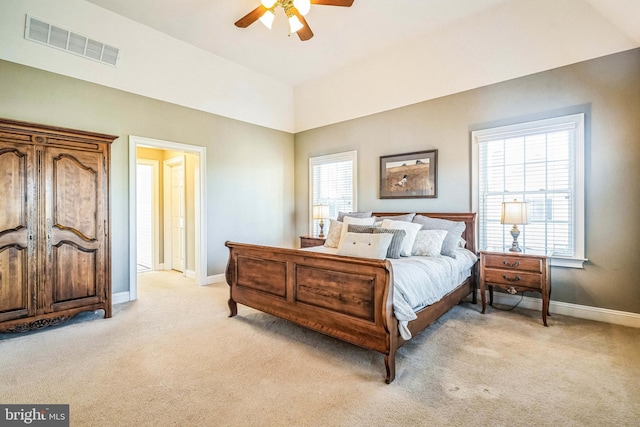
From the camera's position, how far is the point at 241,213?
17.6 ft

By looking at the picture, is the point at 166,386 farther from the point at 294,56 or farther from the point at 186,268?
the point at 294,56

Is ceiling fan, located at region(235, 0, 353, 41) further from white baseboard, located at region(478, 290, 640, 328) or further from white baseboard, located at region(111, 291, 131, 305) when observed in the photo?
white baseboard, located at region(478, 290, 640, 328)

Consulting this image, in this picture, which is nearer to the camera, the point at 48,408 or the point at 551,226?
the point at 48,408

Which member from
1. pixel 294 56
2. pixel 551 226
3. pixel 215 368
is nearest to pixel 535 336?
pixel 551 226

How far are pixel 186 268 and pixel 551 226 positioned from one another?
5500 millimetres

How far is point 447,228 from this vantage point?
370cm

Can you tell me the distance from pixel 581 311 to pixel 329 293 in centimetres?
287

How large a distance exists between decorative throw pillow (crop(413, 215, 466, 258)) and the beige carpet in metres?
0.77

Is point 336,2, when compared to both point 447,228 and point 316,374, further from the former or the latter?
point 316,374

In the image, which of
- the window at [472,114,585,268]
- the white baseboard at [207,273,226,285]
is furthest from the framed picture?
the white baseboard at [207,273,226,285]

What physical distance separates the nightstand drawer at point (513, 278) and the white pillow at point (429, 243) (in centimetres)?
60

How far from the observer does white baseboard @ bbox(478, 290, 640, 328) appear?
10.0 feet

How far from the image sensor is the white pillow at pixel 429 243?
3.39 meters

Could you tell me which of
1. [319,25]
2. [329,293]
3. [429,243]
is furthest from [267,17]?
[429,243]
